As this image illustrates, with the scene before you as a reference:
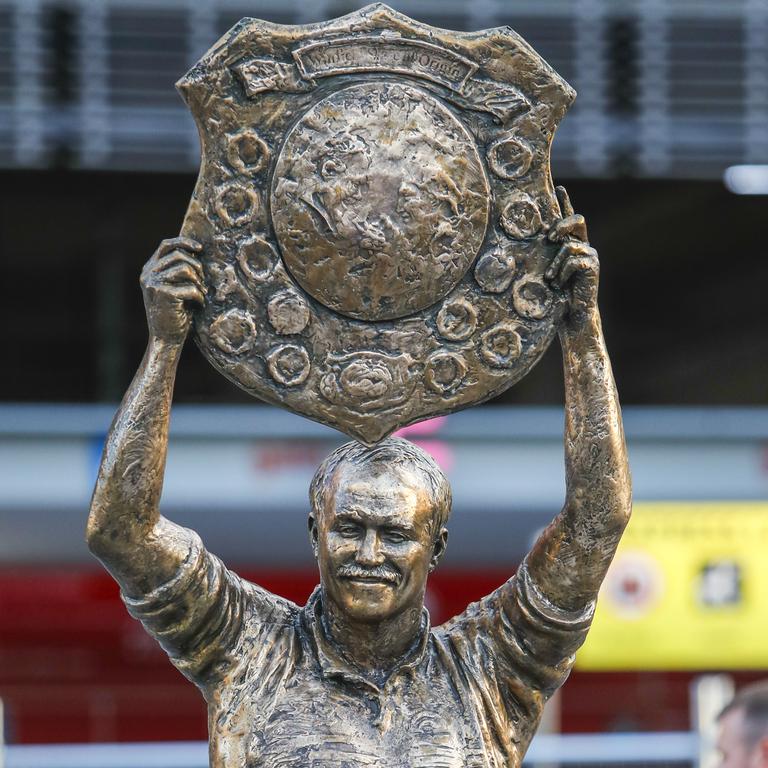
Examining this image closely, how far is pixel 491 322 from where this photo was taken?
365 centimetres

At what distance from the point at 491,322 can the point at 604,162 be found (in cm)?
709

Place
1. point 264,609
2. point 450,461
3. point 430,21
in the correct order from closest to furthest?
point 264,609, point 450,461, point 430,21

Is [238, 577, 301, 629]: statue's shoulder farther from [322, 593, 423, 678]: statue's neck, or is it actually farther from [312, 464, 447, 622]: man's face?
[312, 464, 447, 622]: man's face

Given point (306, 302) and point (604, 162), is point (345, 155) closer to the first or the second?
point (306, 302)

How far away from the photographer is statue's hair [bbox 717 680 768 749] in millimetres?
5496

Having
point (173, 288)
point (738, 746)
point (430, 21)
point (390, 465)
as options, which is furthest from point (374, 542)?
point (430, 21)

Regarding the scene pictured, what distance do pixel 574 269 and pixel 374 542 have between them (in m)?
0.72

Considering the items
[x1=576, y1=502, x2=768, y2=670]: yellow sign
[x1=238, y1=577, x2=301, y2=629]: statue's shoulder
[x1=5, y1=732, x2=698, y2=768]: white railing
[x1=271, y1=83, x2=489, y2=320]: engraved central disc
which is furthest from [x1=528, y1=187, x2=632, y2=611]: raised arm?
[x1=576, y1=502, x2=768, y2=670]: yellow sign

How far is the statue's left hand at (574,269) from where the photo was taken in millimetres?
3566

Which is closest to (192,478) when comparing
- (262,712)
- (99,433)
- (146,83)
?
(99,433)

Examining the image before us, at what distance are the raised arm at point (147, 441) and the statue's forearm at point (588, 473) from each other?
83 centimetres

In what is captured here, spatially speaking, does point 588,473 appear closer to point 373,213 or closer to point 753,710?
point 373,213

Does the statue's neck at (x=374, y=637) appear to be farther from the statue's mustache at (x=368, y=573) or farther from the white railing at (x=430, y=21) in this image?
the white railing at (x=430, y=21)

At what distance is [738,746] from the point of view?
5.54 m
